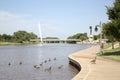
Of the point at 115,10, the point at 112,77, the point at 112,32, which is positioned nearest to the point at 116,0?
the point at 115,10

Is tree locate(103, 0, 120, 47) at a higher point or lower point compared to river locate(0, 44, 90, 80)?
higher

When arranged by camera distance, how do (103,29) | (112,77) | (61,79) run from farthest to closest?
(103,29), (61,79), (112,77)

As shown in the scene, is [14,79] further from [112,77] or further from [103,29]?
Answer: [103,29]

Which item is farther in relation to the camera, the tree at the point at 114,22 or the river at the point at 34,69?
the tree at the point at 114,22

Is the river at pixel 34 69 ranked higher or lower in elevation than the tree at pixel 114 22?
lower

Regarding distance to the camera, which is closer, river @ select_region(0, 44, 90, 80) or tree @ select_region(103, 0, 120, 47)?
river @ select_region(0, 44, 90, 80)

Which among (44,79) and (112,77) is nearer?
(112,77)

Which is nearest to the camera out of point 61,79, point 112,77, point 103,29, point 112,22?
point 112,77

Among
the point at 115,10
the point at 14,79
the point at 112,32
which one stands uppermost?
the point at 115,10

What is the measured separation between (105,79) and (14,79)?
1111cm

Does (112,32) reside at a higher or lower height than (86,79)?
higher

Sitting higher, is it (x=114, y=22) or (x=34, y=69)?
(x=114, y=22)

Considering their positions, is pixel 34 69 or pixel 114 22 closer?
pixel 34 69

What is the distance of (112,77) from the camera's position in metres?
20.0
